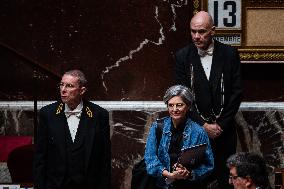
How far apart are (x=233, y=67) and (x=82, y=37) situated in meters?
1.84

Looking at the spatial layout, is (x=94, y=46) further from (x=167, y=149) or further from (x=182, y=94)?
(x=167, y=149)

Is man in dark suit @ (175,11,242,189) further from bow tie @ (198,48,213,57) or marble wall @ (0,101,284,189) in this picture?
marble wall @ (0,101,284,189)

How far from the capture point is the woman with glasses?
646cm

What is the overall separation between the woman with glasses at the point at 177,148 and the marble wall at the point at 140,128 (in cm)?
167

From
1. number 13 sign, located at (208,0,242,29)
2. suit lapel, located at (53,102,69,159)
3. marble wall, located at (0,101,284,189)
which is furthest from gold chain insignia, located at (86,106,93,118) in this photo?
number 13 sign, located at (208,0,242,29)

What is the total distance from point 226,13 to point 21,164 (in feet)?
8.39

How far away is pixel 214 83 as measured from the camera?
287 inches

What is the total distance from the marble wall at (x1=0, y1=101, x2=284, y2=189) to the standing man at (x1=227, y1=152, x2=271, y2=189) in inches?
119

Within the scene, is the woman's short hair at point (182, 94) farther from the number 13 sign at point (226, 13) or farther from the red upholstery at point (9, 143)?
the red upholstery at point (9, 143)

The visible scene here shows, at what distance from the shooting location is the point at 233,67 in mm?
Result: 7355

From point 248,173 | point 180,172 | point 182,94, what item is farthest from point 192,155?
point 248,173

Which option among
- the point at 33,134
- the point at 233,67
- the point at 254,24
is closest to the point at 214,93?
the point at 233,67

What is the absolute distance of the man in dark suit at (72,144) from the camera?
668 centimetres

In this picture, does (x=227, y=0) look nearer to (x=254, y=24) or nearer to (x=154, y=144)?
(x=254, y=24)
